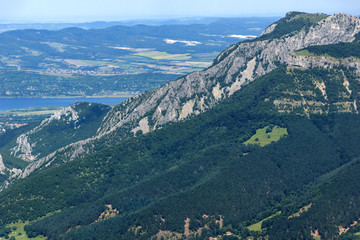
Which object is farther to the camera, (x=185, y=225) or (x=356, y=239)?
(x=185, y=225)

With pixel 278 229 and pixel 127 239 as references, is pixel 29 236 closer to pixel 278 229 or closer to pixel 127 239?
pixel 127 239

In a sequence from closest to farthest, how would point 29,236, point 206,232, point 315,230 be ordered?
point 315,230, point 206,232, point 29,236

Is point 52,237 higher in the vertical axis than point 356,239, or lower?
lower

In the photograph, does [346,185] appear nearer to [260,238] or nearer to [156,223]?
[260,238]

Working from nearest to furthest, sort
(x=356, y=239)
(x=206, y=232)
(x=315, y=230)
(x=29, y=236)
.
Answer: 1. (x=356, y=239)
2. (x=315, y=230)
3. (x=206, y=232)
4. (x=29, y=236)

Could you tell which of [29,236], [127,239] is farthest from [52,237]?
[127,239]

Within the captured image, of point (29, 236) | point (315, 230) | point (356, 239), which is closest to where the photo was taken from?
point (356, 239)

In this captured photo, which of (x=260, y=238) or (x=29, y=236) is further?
(x=29, y=236)

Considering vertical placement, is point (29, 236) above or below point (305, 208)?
below

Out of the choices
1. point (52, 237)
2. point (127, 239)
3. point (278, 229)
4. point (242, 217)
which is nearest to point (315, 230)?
point (278, 229)
